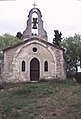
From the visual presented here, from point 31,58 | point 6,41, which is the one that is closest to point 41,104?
point 31,58

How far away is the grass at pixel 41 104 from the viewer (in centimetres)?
1455

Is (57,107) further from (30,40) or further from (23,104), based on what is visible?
(30,40)

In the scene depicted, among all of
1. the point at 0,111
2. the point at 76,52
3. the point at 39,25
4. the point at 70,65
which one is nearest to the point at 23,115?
the point at 0,111

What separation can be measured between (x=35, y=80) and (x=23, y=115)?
14777 mm

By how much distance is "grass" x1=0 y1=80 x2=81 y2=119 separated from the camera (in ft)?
47.7

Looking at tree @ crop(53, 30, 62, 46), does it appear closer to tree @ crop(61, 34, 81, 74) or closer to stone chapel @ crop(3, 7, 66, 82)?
tree @ crop(61, 34, 81, 74)

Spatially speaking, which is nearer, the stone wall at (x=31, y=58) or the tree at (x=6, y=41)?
the stone wall at (x=31, y=58)

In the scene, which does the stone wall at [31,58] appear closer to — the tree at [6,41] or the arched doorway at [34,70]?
the arched doorway at [34,70]

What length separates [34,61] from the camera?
29.4m

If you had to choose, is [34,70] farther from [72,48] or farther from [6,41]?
[6,41]

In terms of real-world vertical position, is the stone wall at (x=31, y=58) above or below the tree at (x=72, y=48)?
below

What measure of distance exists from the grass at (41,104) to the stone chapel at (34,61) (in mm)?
7713

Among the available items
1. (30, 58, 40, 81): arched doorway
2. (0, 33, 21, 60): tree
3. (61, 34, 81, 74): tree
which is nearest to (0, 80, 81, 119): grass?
(30, 58, 40, 81): arched doorway

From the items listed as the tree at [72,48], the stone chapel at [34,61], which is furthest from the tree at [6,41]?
the stone chapel at [34,61]
